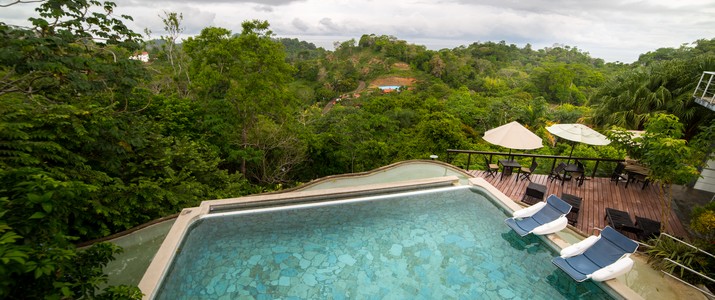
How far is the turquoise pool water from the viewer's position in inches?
182

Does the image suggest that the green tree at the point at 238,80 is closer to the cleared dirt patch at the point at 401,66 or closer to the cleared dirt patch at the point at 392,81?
the cleared dirt patch at the point at 392,81

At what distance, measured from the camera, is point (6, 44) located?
506 centimetres

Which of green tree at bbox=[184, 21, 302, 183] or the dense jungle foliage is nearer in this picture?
the dense jungle foliage

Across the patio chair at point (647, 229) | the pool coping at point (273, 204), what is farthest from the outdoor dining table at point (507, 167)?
the patio chair at point (647, 229)

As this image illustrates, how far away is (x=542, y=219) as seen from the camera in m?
5.74

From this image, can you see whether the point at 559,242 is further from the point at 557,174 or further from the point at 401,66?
the point at 401,66

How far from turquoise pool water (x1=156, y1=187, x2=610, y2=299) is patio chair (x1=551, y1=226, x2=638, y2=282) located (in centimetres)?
25

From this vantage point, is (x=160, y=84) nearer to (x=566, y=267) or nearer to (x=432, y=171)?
(x=432, y=171)

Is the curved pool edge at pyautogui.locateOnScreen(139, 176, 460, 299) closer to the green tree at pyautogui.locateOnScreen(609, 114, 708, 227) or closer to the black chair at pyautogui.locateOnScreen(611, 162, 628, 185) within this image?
the green tree at pyautogui.locateOnScreen(609, 114, 708, 227)

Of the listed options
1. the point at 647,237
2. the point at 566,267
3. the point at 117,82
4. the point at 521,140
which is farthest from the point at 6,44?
the point at 647,237

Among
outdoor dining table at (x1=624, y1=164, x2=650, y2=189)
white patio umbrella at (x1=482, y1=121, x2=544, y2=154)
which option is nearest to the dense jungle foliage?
outdoor dining table at (x1=624, y1=164, x2=650, y2=189)

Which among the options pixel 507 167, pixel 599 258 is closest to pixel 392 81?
pixel 507 167

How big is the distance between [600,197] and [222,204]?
893cm

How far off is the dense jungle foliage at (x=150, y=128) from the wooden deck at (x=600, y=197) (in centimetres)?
394
